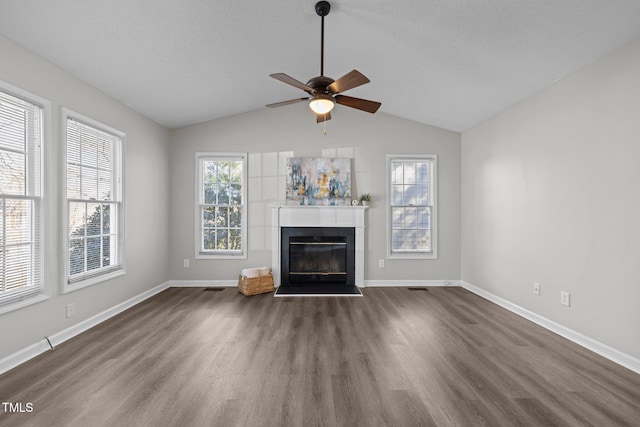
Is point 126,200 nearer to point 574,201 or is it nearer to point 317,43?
point 317,43

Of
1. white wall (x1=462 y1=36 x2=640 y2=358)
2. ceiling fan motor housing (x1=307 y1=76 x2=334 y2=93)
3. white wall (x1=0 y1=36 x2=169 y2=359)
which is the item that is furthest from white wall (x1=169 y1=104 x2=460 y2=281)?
ceiling fan motor housing (x1=307 y1=76 x2=334 y2=93)

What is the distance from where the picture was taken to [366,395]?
1938 millimetres

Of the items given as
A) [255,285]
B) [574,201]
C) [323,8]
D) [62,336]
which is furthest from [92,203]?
[574,201]

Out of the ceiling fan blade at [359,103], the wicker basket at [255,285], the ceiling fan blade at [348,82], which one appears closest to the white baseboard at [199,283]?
the wicker basket at [255,285]

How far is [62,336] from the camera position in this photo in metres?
2.76

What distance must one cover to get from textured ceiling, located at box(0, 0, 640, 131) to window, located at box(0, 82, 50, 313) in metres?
0.55

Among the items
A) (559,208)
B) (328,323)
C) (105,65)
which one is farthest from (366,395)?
(105,65)

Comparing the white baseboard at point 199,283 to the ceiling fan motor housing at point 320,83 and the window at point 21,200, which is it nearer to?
the window at point 21,200

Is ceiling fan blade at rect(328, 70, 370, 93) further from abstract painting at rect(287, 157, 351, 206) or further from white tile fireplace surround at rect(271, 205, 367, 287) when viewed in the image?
white tile fireplace surround at rect(271, 205, 367, 287)

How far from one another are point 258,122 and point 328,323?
3.39 meters

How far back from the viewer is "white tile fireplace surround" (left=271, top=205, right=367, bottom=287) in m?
4.79

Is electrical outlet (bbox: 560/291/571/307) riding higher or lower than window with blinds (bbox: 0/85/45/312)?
lower

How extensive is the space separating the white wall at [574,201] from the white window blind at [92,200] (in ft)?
16.3

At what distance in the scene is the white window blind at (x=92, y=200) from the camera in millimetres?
2979
